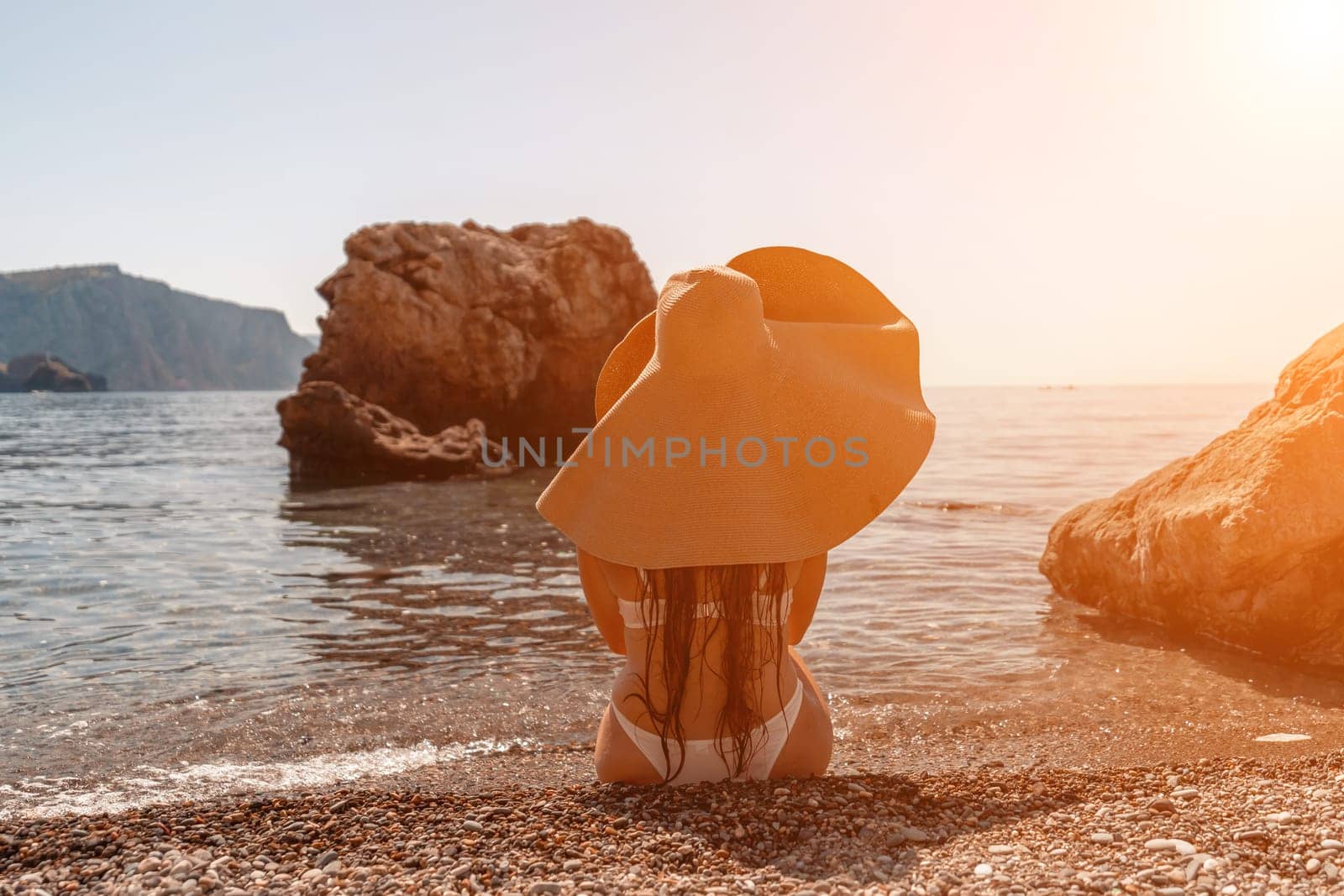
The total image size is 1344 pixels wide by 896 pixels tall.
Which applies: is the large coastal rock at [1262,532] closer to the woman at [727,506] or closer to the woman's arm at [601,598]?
the woman at [727,506]

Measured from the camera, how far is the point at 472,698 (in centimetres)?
655

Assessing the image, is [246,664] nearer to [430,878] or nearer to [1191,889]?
[430,878]

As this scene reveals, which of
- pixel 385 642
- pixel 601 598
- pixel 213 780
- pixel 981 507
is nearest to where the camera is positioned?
pixel 601 598

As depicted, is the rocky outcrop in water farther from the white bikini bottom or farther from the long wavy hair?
the long wavy hair

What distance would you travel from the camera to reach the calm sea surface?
19.0ft

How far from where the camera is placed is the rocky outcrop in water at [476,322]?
31109mm

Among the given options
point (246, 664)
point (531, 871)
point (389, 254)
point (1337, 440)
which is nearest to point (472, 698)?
point (246, 664)

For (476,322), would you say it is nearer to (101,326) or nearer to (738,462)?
(738,462)

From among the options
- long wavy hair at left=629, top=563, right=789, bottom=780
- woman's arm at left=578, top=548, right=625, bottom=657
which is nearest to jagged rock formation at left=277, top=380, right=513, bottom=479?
woman's arm at left=578, top=548, right=625, bottom=657

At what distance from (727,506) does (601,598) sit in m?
0.69

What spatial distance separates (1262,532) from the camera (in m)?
6.29

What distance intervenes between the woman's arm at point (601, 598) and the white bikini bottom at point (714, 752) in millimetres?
311

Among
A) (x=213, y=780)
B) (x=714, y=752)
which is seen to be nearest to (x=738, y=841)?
(x=714, y=752)

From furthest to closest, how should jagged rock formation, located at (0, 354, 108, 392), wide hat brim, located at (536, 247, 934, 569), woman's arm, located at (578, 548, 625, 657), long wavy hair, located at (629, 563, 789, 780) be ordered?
jagged rock formation, located at (0, 354, 108, 392)
woman's arm, located at (578, 548, 625, 657)
long wavy hair, located at (629, 563, 789, 780)
wide hat brim, located at (536, 247, 934, 569)
